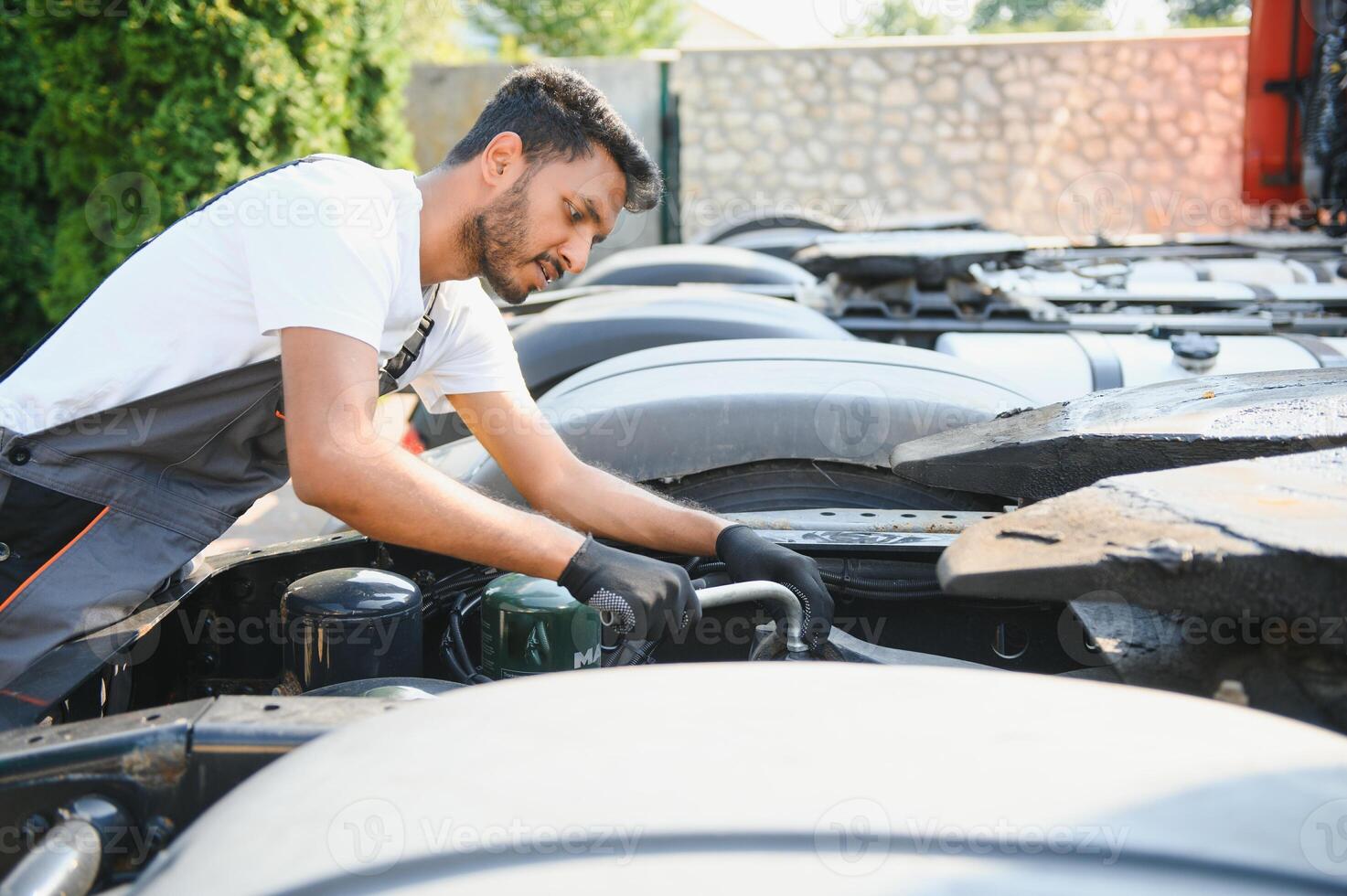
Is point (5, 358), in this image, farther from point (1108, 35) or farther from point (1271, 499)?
point (1108, 35)

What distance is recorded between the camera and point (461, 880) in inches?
29.1

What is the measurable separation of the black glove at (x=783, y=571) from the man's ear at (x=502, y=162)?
0.72 meters

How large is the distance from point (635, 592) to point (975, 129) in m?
11.0

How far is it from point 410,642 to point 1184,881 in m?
1.19

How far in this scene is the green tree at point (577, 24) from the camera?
72.1 feet

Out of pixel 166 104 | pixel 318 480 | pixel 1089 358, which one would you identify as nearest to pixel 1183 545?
pixel 318 480

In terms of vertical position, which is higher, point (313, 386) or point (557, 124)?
point (557, 124)

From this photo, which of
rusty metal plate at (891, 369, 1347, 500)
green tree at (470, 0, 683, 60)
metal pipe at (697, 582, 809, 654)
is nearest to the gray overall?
metal pipe at (697, 582, 809, 654)

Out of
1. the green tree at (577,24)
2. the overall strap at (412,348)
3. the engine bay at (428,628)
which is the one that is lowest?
the engine bay at (428,628)

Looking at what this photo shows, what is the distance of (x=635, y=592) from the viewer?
1579 mm

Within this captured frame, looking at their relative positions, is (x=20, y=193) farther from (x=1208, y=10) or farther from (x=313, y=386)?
(x=1208, y=10)

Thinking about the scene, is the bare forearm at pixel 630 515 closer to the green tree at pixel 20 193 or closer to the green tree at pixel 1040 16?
the green tree at pixel 20 193

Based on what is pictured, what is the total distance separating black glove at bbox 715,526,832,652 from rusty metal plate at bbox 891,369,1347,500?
0.21m

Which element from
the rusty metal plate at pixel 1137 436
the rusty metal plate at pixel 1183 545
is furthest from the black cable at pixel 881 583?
the rusty metal plate at pixel 1183 545
